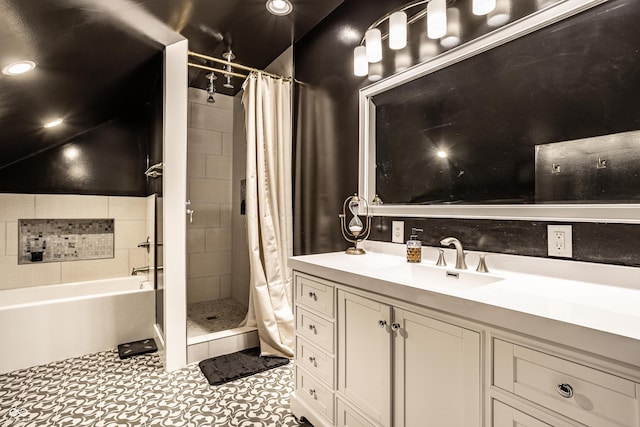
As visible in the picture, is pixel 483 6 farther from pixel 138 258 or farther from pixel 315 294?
pixel 138 258

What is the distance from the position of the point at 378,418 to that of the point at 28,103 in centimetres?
271

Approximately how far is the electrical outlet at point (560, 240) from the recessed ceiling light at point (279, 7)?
2.10 m

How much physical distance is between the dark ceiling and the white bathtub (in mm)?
1226

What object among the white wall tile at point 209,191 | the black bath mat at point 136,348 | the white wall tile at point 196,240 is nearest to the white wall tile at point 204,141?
the white wall tile at point 209,191

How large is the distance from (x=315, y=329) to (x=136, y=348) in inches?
70.9

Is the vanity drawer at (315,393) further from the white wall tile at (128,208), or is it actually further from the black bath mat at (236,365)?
the white wall tile at (128,208)

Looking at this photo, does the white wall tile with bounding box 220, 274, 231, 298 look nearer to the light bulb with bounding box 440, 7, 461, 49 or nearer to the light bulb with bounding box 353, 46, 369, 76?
the light bulb with bounding box 353, 46, 369, 76

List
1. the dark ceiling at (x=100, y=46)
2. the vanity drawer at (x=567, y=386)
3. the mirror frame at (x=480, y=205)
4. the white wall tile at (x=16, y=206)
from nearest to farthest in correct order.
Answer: the vanity drawer at (x=567, y=386), the mirror frame at (x=480, y=205), the dark ceiling at (x=100, y=46), the white wall tile at (x=16, y=206)

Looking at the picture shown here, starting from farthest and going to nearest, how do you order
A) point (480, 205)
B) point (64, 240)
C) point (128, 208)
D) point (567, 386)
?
point (128, 208) < point (64, 240) < point (480, 205) < point (567, 386)

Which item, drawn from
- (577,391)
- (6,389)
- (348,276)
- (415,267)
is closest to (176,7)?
(348,276)

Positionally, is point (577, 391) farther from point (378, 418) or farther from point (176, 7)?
point (176, 7)

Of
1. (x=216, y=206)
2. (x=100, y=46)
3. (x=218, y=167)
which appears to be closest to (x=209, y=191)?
(x=216, y=206)

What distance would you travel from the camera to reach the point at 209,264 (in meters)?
3.64

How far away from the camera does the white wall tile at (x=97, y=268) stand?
116 inches
